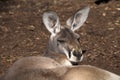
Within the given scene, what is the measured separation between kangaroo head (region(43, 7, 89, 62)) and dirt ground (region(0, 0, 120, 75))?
120 cm

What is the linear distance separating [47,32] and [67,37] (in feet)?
9.58

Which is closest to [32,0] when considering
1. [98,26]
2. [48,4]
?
[48,4]

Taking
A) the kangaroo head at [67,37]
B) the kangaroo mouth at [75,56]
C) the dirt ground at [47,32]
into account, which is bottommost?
the dirt ground at [47,32]

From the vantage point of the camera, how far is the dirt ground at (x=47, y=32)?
7.58m

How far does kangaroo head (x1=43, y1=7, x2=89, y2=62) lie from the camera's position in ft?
18.1

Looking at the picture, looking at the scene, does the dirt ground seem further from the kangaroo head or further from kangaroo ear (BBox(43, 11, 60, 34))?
kangaroo ear (BBox(43, 11, 60, 34))

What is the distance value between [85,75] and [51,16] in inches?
64.4

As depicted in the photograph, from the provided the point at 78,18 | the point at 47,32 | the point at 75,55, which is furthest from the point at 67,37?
the point at 47,32

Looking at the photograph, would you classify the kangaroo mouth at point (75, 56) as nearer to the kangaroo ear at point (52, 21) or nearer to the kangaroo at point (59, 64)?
the kangaroo at point (59, 64)

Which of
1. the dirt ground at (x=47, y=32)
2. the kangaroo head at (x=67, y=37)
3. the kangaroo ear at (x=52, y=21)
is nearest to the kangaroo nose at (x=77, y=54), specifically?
the kangaroo head at (x=67, y=37)

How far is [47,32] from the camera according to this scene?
866 centimetres

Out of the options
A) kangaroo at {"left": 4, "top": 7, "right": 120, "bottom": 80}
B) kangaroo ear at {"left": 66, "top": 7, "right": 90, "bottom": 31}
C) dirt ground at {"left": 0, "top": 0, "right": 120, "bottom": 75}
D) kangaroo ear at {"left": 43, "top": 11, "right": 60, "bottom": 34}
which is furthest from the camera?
dirt ground at {"left": 0, "top": 0, "right": 120, "bottom": 75}

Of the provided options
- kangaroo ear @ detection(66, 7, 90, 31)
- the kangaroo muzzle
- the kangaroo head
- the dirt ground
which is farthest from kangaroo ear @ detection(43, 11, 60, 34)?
the dirt ground

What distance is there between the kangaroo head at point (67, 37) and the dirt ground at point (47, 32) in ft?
3.94
